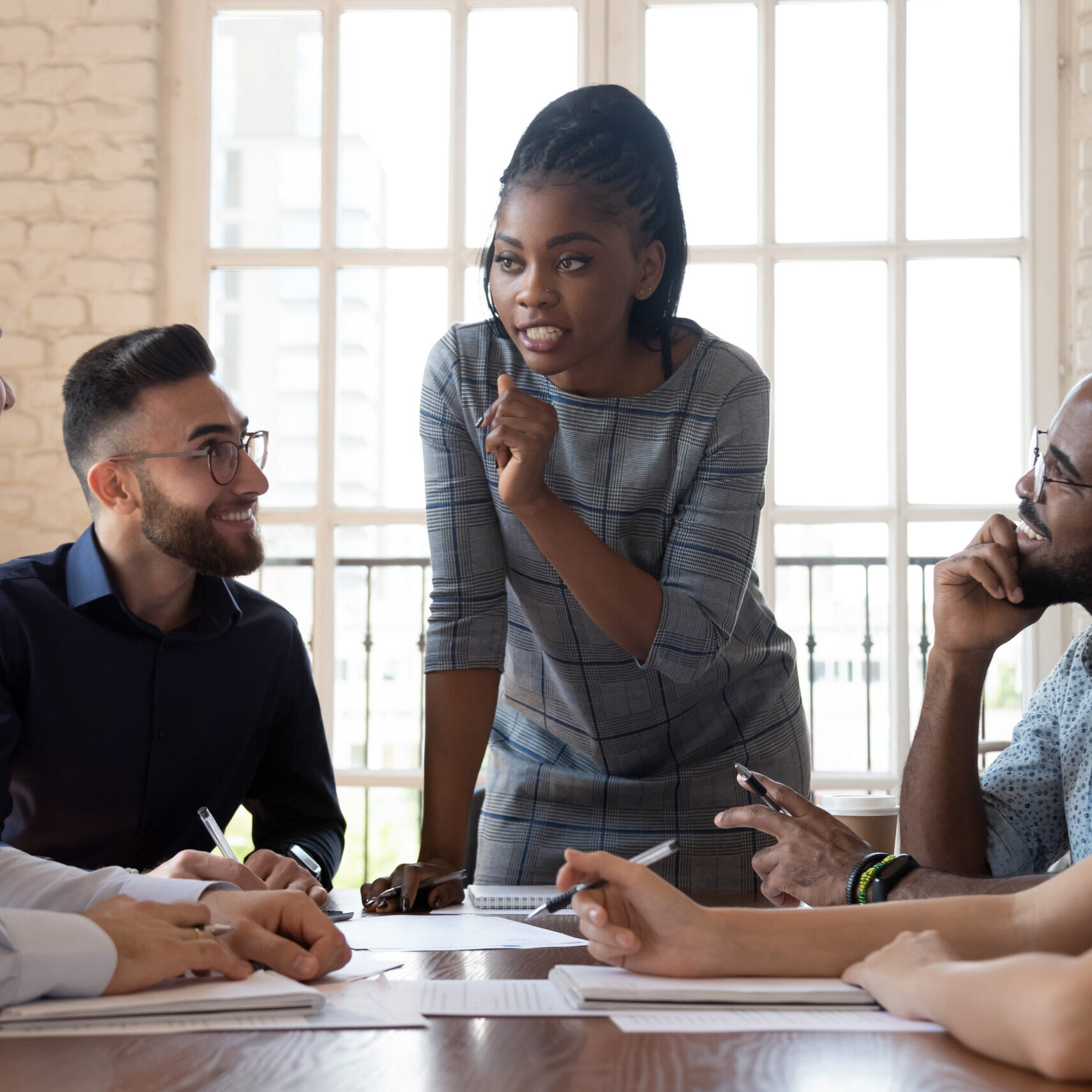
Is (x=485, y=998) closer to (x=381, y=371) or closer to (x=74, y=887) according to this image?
(x=74, y=887)

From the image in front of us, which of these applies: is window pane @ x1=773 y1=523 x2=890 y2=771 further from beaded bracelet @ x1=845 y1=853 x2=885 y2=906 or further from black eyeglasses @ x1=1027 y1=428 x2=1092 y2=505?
beaded bracelet @ x1=845 y1=853 x2=885 y2=906

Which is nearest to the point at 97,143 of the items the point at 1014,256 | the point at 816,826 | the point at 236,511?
the point at 236,511

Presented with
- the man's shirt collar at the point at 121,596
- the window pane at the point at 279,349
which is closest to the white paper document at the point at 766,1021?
the man's shirt collar at the point at 121,596

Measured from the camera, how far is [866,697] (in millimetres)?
3441

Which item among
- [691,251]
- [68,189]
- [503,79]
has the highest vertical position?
[503,79]

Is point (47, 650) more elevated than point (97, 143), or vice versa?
point (97, 143)

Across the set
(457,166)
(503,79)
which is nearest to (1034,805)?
(457,166)

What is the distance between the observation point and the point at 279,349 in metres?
3.28

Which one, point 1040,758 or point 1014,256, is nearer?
point 1040,758

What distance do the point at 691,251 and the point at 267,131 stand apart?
1.20m

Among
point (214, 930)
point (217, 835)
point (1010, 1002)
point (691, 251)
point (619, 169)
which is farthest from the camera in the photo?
point (691, 251)

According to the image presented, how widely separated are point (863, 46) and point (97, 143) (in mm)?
2028

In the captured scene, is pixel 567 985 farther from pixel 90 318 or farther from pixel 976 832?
pixel 90 318

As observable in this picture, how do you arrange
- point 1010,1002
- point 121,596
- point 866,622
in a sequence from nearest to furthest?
point 1010,1002
point 121,596
point 866,622
